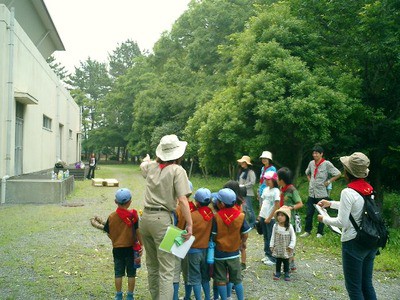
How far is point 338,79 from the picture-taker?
39.3 feet

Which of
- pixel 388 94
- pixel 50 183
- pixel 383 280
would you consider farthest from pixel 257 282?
pixel 50 183

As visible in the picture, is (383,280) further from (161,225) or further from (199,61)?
(199,61)

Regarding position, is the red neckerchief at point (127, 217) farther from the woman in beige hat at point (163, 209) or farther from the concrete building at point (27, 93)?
the concrete building at point (27, 93)

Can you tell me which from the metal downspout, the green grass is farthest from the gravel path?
the metal downspout

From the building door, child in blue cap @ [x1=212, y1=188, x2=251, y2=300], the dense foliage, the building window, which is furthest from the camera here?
the building window

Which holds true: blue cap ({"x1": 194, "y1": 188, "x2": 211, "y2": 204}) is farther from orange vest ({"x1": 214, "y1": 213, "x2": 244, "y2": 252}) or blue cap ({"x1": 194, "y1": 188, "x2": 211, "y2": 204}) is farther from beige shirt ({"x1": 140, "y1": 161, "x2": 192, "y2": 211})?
beige shirt ({"x1": 140, "y1": 161, "x2": 192, "y2": 211})

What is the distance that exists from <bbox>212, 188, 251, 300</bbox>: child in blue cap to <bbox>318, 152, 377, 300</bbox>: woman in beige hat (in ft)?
3.86

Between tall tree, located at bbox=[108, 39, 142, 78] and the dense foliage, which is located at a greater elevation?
tall tree, located at bbox=[108, 39, 142, 78]

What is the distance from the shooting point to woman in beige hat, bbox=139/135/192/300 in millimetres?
4309

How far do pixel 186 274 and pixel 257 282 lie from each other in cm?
136

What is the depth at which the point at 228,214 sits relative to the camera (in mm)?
4844

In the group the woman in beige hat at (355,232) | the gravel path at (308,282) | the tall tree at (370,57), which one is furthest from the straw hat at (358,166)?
the tall tree at (370,57)

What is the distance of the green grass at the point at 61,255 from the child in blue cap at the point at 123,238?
0.46 meters

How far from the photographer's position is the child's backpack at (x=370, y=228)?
12.5ft
